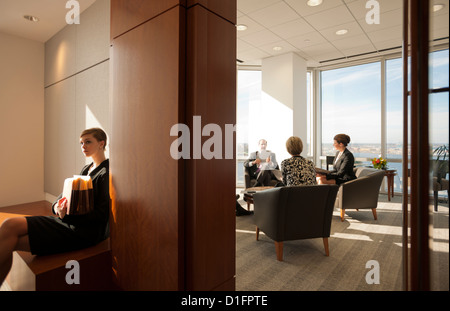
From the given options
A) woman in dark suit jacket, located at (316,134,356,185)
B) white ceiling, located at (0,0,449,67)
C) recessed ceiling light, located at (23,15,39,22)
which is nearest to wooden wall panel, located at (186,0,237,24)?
white ceiling, located at (0,0,449,67)

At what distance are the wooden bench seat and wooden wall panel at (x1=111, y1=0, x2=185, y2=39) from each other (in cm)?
180

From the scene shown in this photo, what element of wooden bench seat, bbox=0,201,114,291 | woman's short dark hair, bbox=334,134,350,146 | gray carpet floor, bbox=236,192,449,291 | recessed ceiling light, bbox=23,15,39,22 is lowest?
gray carpet floor, bbox=236,192,449,291

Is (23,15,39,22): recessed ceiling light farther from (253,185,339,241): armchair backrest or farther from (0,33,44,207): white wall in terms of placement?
(253,185,339,241): armchair backrest

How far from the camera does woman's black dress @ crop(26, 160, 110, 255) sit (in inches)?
77.1

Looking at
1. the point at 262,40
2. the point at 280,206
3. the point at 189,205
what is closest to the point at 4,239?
the point at 189,205

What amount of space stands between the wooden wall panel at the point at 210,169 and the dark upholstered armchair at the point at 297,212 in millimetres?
980

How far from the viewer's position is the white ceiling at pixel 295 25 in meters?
4.07

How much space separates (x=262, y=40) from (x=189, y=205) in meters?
5.00

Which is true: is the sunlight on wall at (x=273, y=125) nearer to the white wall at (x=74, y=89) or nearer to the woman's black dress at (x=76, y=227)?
the white wall at (x=74, y=89)

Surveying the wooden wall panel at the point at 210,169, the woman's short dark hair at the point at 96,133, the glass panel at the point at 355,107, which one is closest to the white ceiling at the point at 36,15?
the woman's short dark hair at the point at 96,133

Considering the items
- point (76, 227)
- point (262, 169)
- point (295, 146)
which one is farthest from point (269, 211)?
point (262, 169)

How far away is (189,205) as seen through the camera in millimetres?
1556

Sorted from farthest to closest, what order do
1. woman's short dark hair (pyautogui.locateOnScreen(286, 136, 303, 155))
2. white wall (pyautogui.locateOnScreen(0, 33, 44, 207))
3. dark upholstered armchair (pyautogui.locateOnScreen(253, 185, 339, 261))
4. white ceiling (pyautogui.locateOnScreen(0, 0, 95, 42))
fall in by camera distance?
white wall (pyautogui.locateOnScreen(0, 33, 44, 207)) → white ceiling (pyautogui.locateOnScreen(0, 0, 95, 42)) → woman's short dark hair (pyautogui.locateOnScreen(286, 136, 303, 155)) → dark upholstered armchair (pyautogui.locateOnScreen(253, 185, 339, 261))
